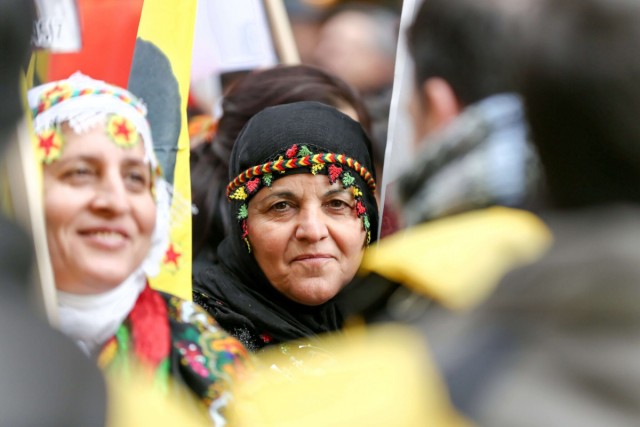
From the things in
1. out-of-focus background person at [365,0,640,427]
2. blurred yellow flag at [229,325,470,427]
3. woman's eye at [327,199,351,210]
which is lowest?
woman's eye at [327,199,351,210]

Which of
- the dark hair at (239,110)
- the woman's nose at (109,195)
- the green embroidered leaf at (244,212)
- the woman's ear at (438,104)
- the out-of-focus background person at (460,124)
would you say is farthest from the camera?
the dark hair at (239,110)

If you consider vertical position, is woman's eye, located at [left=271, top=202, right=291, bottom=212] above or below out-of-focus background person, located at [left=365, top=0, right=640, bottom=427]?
below

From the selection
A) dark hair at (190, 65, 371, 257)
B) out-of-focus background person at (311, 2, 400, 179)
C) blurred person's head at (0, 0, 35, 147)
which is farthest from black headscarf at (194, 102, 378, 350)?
blurred person's head at (0, 0, 35, 147)

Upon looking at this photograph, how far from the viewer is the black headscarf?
9.57 ft

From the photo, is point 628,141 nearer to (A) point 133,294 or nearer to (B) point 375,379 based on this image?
(B) point 375,379

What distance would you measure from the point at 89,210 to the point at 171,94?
595mm

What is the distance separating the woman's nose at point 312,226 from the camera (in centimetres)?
289

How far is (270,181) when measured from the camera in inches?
116

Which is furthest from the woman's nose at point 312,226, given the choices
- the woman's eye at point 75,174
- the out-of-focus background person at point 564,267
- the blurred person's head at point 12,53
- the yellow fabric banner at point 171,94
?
the blurred person's head at point 12,53

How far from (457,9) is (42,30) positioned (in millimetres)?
1254

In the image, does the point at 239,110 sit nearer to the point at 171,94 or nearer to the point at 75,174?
the point at 171,94

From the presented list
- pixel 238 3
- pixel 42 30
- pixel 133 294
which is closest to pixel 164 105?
pixel 42 30

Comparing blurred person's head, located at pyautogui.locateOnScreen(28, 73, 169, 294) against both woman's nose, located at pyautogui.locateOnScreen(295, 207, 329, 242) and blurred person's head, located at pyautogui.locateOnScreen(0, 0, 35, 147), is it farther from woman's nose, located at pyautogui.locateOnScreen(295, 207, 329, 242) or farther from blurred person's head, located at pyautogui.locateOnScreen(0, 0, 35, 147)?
blurred person's head, located at pyautogui.locateOnScreen(0, 0, 35, 147)

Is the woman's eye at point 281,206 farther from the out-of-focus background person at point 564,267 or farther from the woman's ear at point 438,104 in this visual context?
the out-of-focus background person at point 564,267
